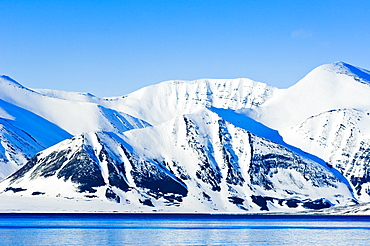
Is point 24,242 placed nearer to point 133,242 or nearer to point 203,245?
point 133,242

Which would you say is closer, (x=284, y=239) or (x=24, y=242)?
(x=24, y=242)

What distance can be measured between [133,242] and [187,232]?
41.1m

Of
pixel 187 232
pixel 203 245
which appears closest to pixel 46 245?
pixel 203 245

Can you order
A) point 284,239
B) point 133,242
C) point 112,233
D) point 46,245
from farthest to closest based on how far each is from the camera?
point 112,233
point 284,239
point 133,242
point 46,245

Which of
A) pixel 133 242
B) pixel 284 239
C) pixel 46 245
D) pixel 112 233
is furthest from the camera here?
pixel 112 233

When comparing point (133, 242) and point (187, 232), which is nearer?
point (133, 242)

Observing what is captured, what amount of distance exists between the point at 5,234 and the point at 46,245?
110 ft

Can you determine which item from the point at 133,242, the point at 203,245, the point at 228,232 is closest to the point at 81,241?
the point at 133,242

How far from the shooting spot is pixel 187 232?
7677 inches

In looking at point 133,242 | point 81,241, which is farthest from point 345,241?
point 81,241

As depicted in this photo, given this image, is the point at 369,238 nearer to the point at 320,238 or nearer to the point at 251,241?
the point at 320,238

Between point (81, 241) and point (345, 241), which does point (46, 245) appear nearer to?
point (81, 241)

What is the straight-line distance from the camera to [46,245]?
5728 inches

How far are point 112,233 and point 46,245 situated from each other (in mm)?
42418
